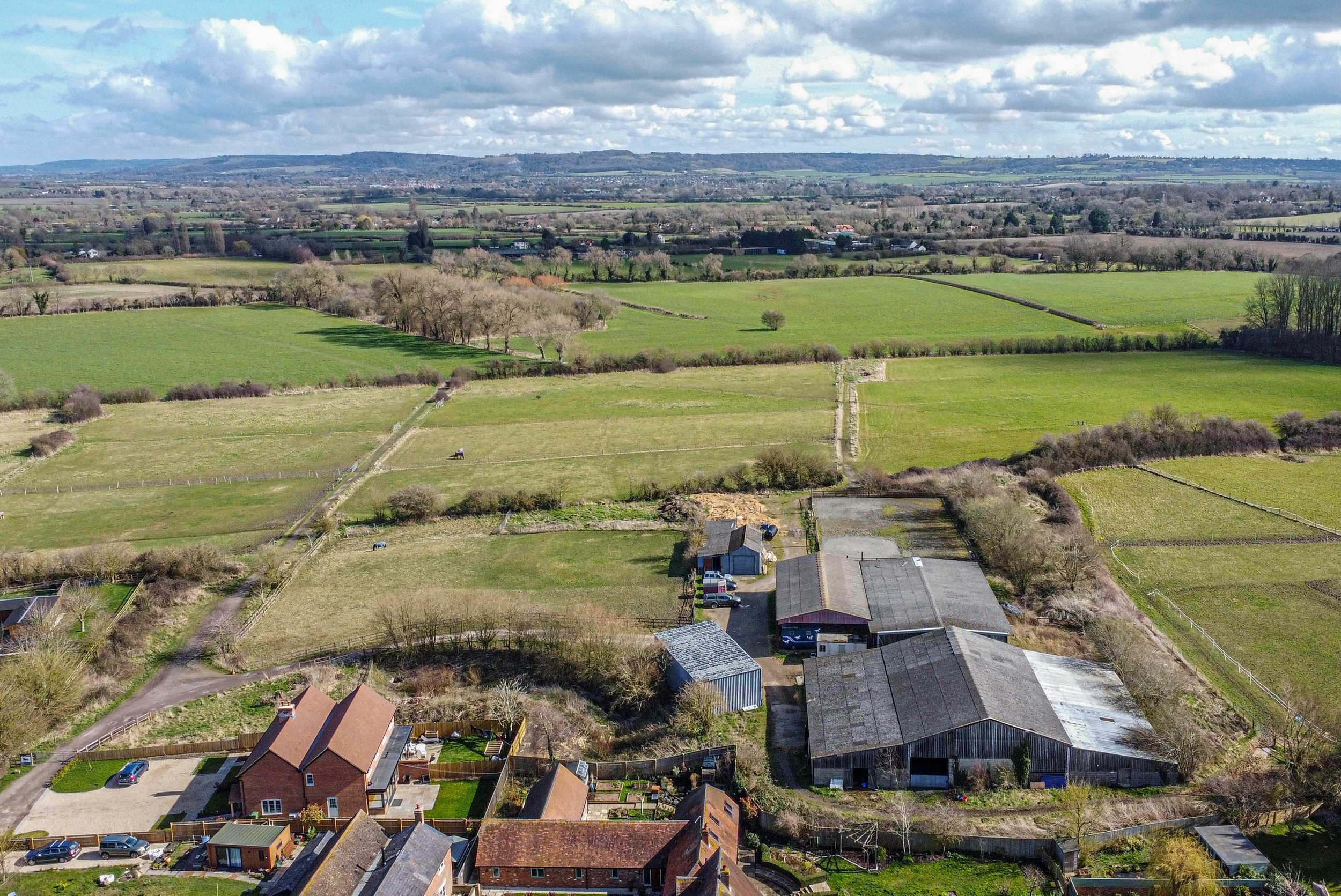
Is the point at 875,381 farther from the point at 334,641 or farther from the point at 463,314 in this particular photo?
the point at 334,641

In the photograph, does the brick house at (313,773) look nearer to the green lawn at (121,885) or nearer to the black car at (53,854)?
the green lawn at (121,885)

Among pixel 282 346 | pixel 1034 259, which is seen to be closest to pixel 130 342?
pixel 282 346

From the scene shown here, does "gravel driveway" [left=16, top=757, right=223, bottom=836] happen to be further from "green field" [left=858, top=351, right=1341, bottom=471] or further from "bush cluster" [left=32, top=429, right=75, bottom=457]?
"bush cluster" [left=32, top=429, right=75, bottom=457]

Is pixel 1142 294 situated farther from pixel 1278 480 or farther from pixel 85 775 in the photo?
pixel 85 775

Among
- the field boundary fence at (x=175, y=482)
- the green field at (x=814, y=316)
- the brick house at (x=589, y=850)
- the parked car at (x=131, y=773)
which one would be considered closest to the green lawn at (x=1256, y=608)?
the brick house at (x=589, y=850)

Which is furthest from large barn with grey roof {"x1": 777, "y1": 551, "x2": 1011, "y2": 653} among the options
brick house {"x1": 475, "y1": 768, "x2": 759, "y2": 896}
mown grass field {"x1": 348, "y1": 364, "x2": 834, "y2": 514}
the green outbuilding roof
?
the green outbuilding roof
